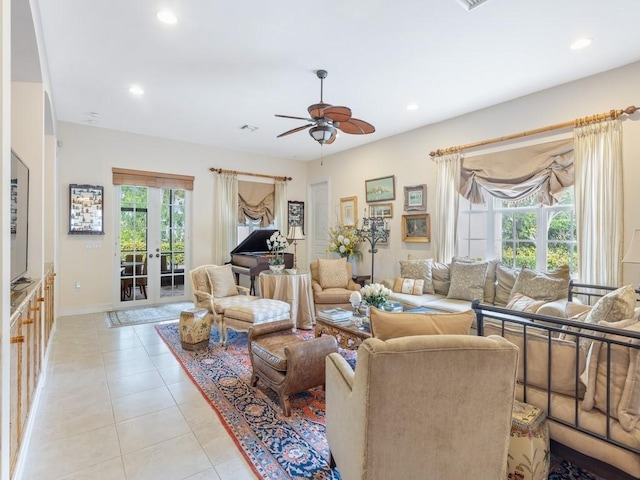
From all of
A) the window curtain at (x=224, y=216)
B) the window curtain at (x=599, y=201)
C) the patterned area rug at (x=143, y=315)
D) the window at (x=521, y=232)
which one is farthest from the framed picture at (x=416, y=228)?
the patterned area rug at (x=143, y=315)

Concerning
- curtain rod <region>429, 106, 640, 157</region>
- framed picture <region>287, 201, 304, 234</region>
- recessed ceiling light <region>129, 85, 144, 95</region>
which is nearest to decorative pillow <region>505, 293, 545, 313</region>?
→ curtain rod <region>429, 106, 640, 157</region>

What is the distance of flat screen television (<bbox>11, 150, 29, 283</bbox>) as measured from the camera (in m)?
1.99

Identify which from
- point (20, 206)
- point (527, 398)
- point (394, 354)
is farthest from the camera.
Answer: point (20, 206)

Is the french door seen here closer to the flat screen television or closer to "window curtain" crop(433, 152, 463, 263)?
the flat screen television

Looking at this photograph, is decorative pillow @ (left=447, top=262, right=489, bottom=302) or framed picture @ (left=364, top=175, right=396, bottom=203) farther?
framed picture @ (left=364, top=175, right=396, bottom=203)

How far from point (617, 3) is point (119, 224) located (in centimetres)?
646

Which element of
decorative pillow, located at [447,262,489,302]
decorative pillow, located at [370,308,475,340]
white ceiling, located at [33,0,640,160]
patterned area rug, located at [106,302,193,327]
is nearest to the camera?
decorative pillow, located at [370,308,475,340]

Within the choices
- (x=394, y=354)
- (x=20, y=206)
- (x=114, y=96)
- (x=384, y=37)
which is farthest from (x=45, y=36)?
(x=394, y=354)

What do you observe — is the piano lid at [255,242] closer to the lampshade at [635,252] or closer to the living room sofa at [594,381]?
the living room sofa at [594,381]

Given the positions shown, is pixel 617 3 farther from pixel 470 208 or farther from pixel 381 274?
pixel 381 274

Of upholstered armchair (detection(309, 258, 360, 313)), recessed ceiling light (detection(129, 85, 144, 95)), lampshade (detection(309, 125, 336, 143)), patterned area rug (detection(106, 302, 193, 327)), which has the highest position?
recessed ceiling light (detection(129, 85, 144, 95))

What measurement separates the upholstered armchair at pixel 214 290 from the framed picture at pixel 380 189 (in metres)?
2.79

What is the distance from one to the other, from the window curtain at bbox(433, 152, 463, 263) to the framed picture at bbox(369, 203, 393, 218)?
963mm

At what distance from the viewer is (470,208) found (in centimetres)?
476
